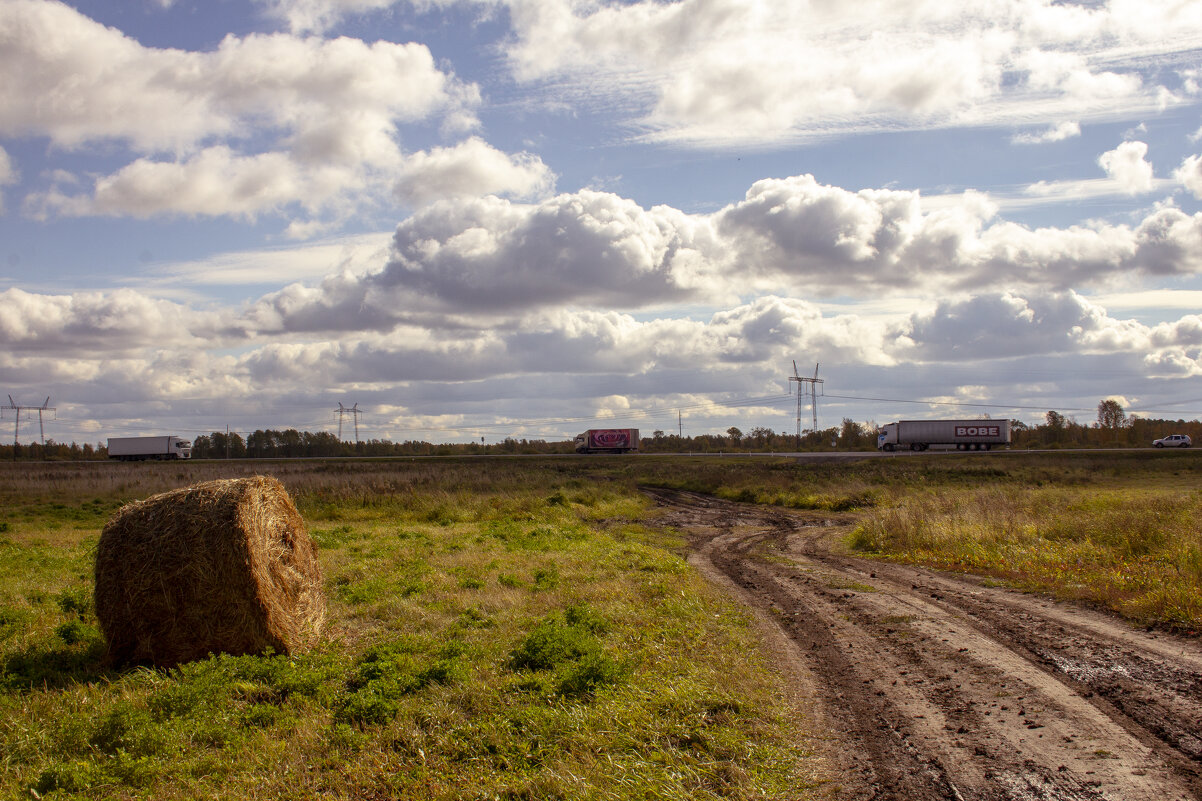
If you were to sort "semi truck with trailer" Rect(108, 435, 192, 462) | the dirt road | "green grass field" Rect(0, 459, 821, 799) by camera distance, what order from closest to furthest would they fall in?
the dirt road < "green grass field" Rect(0, 459, 821, 799) < "semi truck with trailer" Rect(108, 435, 192, 462)

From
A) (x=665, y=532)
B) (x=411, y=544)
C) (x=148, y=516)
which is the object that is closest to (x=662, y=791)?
(x=148, y=516)

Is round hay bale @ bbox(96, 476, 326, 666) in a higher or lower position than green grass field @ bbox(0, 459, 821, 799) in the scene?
higher

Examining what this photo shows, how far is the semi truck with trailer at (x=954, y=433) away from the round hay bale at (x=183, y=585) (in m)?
85.8

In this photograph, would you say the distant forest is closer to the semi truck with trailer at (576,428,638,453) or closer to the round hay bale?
the semi truck with trailer at (576,428,638,453)

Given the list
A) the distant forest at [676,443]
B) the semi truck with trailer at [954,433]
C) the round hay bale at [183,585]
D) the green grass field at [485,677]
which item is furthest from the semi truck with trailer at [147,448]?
the round hay bale at [183,585]

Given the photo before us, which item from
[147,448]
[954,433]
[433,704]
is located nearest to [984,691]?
[433,704]

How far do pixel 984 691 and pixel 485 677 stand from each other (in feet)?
18.0

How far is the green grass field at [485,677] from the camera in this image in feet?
19.5

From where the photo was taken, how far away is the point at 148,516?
899 centimetres

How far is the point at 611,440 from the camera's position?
10138cm

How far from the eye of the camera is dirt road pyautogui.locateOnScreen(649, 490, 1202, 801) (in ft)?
18.4

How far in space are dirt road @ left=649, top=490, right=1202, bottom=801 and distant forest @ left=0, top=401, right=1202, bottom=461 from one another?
100736 millimetres

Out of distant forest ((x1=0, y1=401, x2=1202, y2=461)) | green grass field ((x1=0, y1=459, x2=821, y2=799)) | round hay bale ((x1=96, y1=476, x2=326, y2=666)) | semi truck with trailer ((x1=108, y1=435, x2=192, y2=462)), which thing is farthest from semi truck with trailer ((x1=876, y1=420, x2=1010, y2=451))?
semi truck with trailer ((x1=108, y1=435, x2=192, y2=462))

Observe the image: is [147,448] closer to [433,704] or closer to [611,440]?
[611,440]
